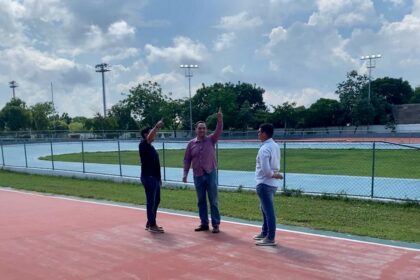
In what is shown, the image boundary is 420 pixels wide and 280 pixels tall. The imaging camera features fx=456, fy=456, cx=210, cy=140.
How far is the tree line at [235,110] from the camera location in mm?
62719

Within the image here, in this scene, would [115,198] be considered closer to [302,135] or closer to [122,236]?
[122,236]

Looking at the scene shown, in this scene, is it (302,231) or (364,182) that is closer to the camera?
(302,231)

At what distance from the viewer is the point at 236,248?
7203 millimetres

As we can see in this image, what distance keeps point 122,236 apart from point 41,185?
9.56 metres

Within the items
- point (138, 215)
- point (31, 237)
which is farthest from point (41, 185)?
point (31, 237)

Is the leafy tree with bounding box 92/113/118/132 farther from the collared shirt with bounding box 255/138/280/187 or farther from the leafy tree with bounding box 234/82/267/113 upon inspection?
the collared shirt with bounding box 255/138/280/187

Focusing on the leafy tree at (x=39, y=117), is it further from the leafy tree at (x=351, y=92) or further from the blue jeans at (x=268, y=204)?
the blue jeans at (x=268, y=204)

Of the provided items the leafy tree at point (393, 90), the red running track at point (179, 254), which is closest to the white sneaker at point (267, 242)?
the red running track at point (179, 254)

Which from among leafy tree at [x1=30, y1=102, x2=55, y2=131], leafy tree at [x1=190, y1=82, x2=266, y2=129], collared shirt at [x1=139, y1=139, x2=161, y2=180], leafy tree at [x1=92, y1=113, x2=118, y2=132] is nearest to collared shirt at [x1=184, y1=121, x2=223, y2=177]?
collared shirt at [x1=139, y1=139, x2=161, y2=180]

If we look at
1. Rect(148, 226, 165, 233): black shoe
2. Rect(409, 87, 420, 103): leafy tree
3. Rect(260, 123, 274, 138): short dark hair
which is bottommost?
Rect(148, 226, 165, 233): black shoe

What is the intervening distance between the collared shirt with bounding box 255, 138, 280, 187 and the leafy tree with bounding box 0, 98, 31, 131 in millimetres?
65743

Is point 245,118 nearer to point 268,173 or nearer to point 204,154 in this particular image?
point 204,154

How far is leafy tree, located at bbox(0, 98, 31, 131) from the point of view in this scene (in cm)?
6588

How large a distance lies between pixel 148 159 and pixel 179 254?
81.8 inches
